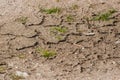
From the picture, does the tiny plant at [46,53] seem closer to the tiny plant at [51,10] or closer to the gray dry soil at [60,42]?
the gray dry soil at [60,42]

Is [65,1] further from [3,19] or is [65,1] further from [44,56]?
[44,56]

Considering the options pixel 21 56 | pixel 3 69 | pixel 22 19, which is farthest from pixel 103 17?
pixel 3 69

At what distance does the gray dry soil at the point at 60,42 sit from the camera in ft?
13.5

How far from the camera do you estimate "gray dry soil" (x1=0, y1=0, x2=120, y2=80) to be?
13.5ft

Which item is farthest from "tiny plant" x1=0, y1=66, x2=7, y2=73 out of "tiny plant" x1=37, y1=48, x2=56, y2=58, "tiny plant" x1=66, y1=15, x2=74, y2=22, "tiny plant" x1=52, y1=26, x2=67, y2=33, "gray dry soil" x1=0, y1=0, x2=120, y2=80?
"tiny plant" x1=66, y1=15, x2=74, y2=22

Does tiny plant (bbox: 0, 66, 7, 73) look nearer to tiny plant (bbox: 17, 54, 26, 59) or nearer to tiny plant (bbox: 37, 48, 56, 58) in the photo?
tiny plant (bbox: 17, 54, 26, 59)

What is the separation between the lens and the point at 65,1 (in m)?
5.48

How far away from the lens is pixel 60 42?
4.61 metres

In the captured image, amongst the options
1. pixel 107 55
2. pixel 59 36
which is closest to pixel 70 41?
pixel 59 36

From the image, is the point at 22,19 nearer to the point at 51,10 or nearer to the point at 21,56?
the point at 51,10

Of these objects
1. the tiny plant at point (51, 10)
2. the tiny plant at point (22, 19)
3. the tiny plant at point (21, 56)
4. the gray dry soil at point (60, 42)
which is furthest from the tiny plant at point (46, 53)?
the tiny plant at point (51, 10)

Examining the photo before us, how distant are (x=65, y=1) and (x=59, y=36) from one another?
0.89 m

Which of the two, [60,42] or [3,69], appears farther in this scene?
[60,42]

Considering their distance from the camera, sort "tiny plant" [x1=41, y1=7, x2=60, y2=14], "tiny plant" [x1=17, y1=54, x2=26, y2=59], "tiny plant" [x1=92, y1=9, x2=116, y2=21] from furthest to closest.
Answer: "tiny plant" [x1=41, y1=7, x2=60, y2=14] → "tiny plant" [x1=92, y1=9, x2=116, y2=21] → "tiny plant" [x1=17, y1=54, x2=26, y2=59]
